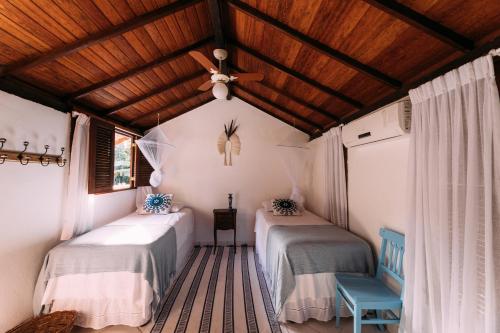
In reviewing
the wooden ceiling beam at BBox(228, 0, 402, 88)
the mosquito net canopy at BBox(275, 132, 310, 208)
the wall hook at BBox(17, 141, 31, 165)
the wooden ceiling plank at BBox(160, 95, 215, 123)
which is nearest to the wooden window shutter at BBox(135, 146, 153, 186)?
the wooden ceiling plank at BBox(160, 95, 215, 123)

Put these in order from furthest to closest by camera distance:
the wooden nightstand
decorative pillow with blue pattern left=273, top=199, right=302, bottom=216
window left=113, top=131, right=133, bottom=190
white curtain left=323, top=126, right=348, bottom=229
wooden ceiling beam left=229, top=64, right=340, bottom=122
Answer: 1. the wooden nightstand
2. window left=113, top=131, right=133, bottom=190
3. decorative pillow with blue pattern left=273, top=199, right=302, bottom=216
4. wooden ceiling beam left=229, top=64, right=340, bottom=122
5. white curtain left=323, top=126, right=348, bottom=229

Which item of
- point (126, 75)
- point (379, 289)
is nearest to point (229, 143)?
point (126, 75)

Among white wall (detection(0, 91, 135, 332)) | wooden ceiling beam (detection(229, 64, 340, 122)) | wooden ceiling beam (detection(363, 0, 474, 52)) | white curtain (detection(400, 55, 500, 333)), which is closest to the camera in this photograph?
white curtain (detection(400, 55, 500, 333))

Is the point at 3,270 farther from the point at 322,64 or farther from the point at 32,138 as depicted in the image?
the point at 322,64

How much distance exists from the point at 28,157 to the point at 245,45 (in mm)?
2371

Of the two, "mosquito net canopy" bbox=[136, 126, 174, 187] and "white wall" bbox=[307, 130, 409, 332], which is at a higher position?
"mosquito net canopy" bbox=[136, 126, 174, 187]

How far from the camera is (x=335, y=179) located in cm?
307

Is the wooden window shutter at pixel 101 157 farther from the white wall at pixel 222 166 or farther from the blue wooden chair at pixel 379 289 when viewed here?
the blue wooden chair at pixel 379 289

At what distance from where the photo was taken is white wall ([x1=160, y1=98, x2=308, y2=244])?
4.19m

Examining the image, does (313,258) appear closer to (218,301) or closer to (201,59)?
(218,301)

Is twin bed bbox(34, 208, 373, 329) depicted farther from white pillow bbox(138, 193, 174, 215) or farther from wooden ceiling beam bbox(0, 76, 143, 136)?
wooden ceiling beam bbox(0, 76, 143, 136)

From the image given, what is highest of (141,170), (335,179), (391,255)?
(141,170)

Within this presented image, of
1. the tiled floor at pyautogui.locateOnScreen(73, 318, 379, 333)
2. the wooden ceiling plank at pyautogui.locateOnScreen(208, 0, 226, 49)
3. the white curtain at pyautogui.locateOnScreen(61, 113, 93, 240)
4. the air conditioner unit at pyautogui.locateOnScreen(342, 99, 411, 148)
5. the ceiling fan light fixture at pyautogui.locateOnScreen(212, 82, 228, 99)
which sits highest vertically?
the wooden ceiling plank at pyautogui.locateOnScreen(208, 0, 226, 49)

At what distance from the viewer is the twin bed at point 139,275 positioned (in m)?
1.91
